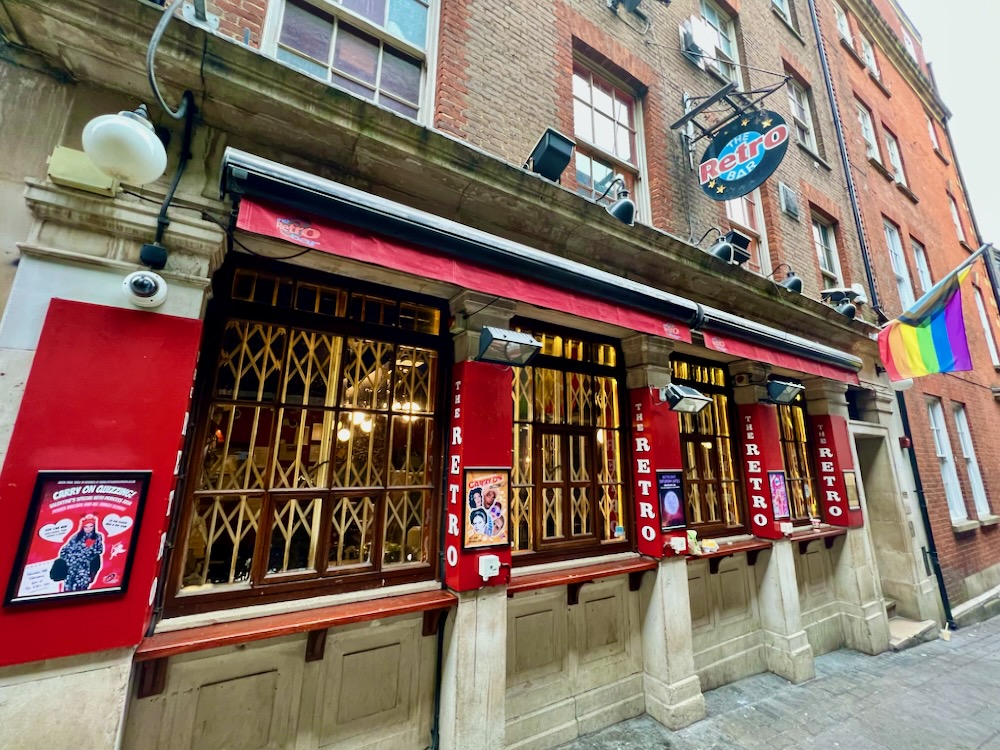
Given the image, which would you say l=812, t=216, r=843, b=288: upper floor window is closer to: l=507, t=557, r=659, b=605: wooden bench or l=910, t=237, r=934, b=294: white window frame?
l=910, t=237, r=934, b=294: white window frame

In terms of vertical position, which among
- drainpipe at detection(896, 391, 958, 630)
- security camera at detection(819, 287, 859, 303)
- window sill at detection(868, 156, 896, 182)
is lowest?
drainpipe at detection(896, 391, 958, 630)

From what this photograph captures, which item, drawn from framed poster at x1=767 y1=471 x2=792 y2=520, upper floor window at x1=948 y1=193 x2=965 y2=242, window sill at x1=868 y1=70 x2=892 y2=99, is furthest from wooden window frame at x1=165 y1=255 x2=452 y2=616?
upper floor window at x1=948 y1=193 x2=965 y2=242

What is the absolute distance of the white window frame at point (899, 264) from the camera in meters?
10.1

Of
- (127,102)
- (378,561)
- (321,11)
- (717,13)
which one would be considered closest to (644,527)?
(378,561)

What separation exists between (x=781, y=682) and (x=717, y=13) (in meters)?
11.7

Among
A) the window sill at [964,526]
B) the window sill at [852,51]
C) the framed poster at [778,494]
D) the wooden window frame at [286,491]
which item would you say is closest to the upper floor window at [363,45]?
the wooden window frame at [286,491]

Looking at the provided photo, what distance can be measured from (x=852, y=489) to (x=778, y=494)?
221 cm

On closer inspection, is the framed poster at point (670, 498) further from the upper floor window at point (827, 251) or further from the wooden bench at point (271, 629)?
the upper floor window at point (827, 251)

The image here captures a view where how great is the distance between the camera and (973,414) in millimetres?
10336

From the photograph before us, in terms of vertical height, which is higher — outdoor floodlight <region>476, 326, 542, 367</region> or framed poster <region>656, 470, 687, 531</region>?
outdoor floodlight <region>476, 326, 542, 367</region>

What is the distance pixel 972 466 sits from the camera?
9891mm

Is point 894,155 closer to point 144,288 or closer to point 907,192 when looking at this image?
point 907,192

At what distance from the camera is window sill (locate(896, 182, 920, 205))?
11.1 metres

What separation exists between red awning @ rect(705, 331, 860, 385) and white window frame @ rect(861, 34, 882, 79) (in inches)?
455
